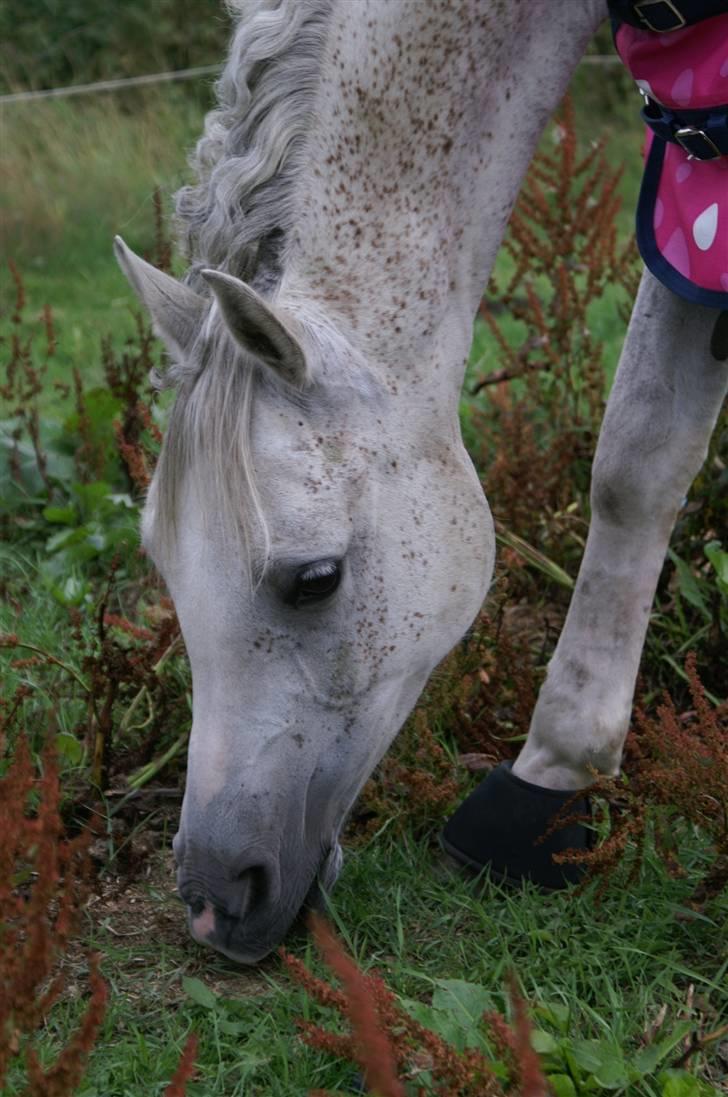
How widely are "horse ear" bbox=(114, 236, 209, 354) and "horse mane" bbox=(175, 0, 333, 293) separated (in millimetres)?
56

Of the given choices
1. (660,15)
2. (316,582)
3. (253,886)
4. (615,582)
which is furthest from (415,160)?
(253,886)

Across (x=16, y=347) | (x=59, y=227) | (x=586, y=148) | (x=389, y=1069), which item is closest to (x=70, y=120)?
(x=59, y=227)

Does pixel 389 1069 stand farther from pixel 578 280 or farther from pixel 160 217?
pixel 578 280

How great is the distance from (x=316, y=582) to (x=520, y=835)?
0.80m

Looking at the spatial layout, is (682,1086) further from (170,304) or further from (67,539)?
(67,539)

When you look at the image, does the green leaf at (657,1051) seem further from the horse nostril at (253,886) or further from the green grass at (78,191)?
the green grass at (78,191)

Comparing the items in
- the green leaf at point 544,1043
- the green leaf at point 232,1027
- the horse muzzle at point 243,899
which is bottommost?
the green leaf at point 232,1027

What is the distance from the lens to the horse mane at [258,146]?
7.09 feet

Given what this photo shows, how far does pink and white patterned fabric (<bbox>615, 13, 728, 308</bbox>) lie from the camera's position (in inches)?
83.1

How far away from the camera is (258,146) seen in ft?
7.12

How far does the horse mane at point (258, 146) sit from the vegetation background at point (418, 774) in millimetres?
514

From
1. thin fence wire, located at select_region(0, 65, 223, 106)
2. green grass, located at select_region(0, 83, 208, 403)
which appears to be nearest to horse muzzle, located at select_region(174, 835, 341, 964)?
thin fence wire, located at select_region(0, 65, 223, 106)

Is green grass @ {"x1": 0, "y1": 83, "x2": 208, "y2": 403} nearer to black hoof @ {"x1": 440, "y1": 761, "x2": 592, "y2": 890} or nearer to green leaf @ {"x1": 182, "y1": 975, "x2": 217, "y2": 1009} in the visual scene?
black hoof @ {"x1": 440, "y1": 761, "x2": 592, "y2": 890}

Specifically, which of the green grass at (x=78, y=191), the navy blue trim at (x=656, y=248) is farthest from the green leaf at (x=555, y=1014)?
the green grass at (x=78, y=191)
